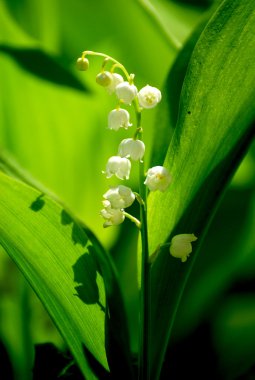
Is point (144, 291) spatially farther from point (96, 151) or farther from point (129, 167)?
point (96, 151)

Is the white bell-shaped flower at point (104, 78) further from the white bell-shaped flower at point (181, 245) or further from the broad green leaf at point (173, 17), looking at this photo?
the broad green leaf at point (173, 17)

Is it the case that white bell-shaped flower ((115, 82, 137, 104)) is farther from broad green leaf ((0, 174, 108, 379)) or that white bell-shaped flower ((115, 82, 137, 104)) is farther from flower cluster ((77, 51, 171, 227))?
broad green leaf ((0, 174, 108, 379))

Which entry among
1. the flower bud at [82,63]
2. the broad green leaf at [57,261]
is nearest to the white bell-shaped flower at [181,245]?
the broad green leaf at [57,261]

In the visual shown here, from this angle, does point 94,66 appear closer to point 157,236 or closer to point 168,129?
point 168,129

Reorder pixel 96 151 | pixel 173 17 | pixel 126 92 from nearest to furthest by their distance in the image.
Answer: pixel 126 92 < pixel 96 151 < pixel 173 17

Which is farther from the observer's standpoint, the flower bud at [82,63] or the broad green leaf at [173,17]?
the broad green leaf at [173,17]

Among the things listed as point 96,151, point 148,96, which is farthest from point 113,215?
point 96,151
